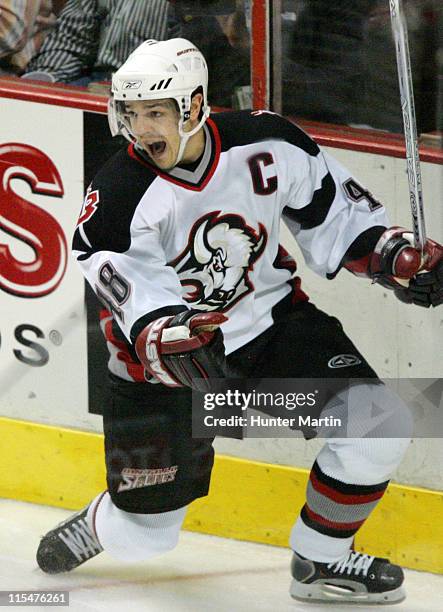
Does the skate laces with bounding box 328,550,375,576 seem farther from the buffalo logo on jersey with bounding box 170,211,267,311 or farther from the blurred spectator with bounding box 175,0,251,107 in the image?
the blurred spectator with bounding box 175,0,251,107

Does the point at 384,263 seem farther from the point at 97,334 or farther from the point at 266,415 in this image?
the point at 97,334

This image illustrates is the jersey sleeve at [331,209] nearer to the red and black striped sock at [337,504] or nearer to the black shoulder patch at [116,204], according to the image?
the black shoulder patch at [116,204]

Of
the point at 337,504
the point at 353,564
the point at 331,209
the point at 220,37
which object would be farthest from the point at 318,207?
the point at 353,564

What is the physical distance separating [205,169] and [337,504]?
642mm

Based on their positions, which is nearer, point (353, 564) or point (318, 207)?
point (318, 207)

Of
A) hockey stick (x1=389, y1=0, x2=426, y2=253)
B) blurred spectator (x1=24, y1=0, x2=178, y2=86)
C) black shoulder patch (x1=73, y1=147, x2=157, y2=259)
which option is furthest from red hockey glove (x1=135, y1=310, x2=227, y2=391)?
blurred spectator (x1=24, y1=0, x2=178, y2=86)

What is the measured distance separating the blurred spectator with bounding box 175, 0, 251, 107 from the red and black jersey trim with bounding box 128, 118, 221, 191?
0.26 metres

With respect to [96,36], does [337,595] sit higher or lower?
lower

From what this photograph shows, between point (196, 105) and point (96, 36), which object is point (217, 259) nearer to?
point (196, 105)

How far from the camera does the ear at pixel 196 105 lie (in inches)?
102

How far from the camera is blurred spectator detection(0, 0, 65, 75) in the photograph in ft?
10.2

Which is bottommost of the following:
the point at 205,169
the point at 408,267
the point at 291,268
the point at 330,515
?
the point at 330,515

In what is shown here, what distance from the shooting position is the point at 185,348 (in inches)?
96.7

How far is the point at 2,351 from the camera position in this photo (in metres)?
3.32
